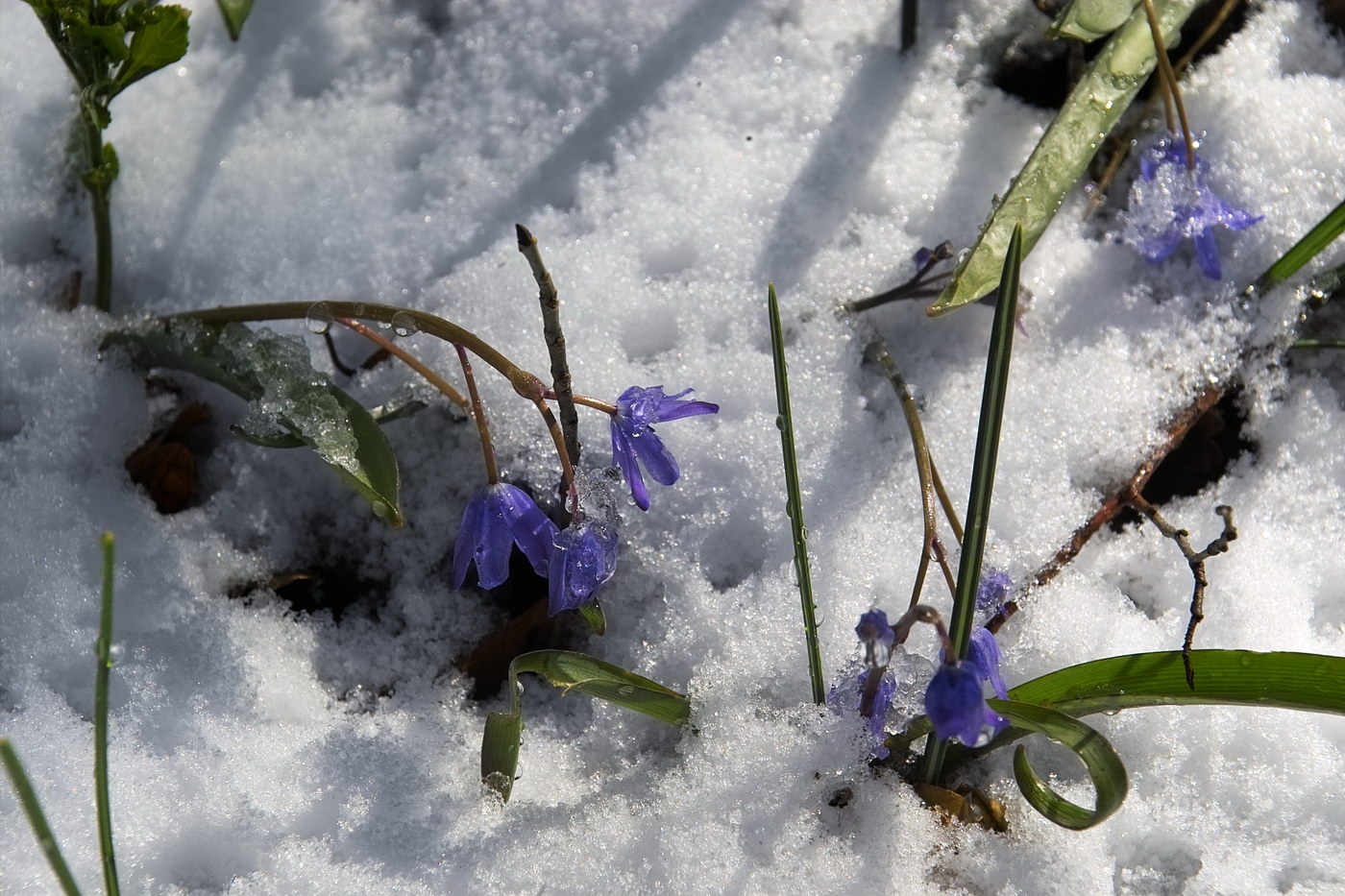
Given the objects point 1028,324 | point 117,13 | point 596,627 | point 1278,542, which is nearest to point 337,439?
point 596,627

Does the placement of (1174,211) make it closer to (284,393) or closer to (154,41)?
(284,393)

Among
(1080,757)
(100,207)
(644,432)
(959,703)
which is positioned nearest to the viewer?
(959,703)

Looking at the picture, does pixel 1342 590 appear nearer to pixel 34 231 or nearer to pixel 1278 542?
pixel 1278 542

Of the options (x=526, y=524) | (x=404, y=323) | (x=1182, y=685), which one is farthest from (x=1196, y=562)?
(x=404, y=323)

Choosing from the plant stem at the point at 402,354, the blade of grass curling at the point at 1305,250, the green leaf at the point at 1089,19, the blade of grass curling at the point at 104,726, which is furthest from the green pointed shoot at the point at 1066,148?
the blade of grass curling at the point at 104,726

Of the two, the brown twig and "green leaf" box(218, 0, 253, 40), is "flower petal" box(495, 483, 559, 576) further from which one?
"green leaf" box(218, 0, 253, 40)

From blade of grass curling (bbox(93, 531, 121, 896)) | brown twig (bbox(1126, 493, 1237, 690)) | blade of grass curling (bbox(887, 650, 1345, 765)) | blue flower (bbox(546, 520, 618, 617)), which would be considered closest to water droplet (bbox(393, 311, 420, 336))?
blue flower (bbox(546, 520, 618, 617))
